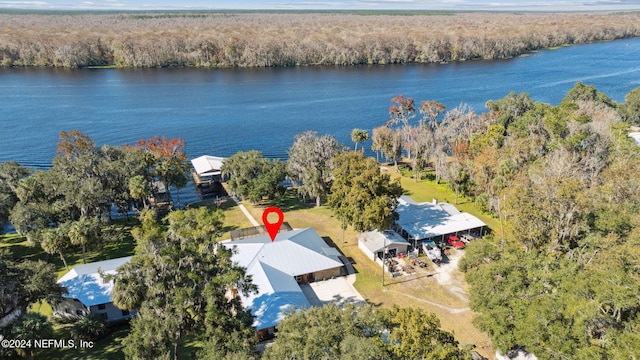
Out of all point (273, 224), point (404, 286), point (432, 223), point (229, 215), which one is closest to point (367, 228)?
point (404, 286)

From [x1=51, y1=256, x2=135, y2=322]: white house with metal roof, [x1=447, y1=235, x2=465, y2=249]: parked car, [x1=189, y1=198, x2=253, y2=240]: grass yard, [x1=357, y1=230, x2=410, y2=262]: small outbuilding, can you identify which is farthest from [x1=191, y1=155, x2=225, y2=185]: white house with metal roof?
[x1=447, y1=235, x2=465, y2=249]: parked car

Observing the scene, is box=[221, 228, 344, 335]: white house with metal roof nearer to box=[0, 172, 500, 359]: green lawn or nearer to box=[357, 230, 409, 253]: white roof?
box=[357, 230, 409, 253]: white roof

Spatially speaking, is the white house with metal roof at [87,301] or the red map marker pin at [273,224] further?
the red map marker pin at [273,224]

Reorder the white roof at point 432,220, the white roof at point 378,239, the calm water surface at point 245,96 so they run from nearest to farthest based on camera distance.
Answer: the white roof at point 378,239, the white roof at point 432,220, the calm water surface at point 245,96

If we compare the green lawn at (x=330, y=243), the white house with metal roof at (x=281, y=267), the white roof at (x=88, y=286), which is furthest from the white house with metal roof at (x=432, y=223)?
the white roof at (x=88, y=286)

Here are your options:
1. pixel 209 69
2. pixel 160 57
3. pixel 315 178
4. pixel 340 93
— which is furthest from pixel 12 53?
pixel 315 178

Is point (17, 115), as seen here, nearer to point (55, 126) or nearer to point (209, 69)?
point (55, 126)

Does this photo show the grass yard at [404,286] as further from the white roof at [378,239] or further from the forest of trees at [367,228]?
the forest of trees at [367,228]
